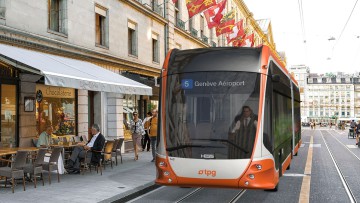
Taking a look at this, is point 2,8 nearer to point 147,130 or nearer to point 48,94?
point 48,94

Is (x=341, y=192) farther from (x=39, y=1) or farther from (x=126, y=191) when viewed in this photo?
(x=39, y=1)

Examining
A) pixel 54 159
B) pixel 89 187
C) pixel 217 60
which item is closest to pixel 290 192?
pixel 217 60

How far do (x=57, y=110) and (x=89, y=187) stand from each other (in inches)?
238

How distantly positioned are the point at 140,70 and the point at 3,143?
953 cm

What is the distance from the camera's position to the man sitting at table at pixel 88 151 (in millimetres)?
11609

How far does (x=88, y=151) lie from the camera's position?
1184cm

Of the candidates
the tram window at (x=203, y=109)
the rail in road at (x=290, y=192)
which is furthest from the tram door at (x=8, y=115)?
the tram window at (x=203, y=109)

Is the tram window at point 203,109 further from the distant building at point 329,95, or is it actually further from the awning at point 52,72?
the distant building at point 329,95

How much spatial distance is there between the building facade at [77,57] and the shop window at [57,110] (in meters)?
0.03

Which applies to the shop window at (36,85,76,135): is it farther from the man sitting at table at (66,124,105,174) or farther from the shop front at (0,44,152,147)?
the man sitting at table at (66,124,105,174)

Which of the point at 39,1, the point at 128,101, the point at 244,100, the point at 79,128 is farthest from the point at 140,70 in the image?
the point at 244,100

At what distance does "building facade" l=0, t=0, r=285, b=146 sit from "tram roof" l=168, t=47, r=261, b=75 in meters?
2.14

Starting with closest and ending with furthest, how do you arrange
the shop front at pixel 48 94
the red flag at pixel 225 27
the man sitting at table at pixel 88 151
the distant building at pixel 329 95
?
the shop front at pixel 48 94 → the man sitting at table at pixel 88 151 → the red flag at pixel 225 27 → the distant building at pixel 329 95

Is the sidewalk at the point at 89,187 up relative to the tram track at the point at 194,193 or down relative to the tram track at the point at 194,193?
up
